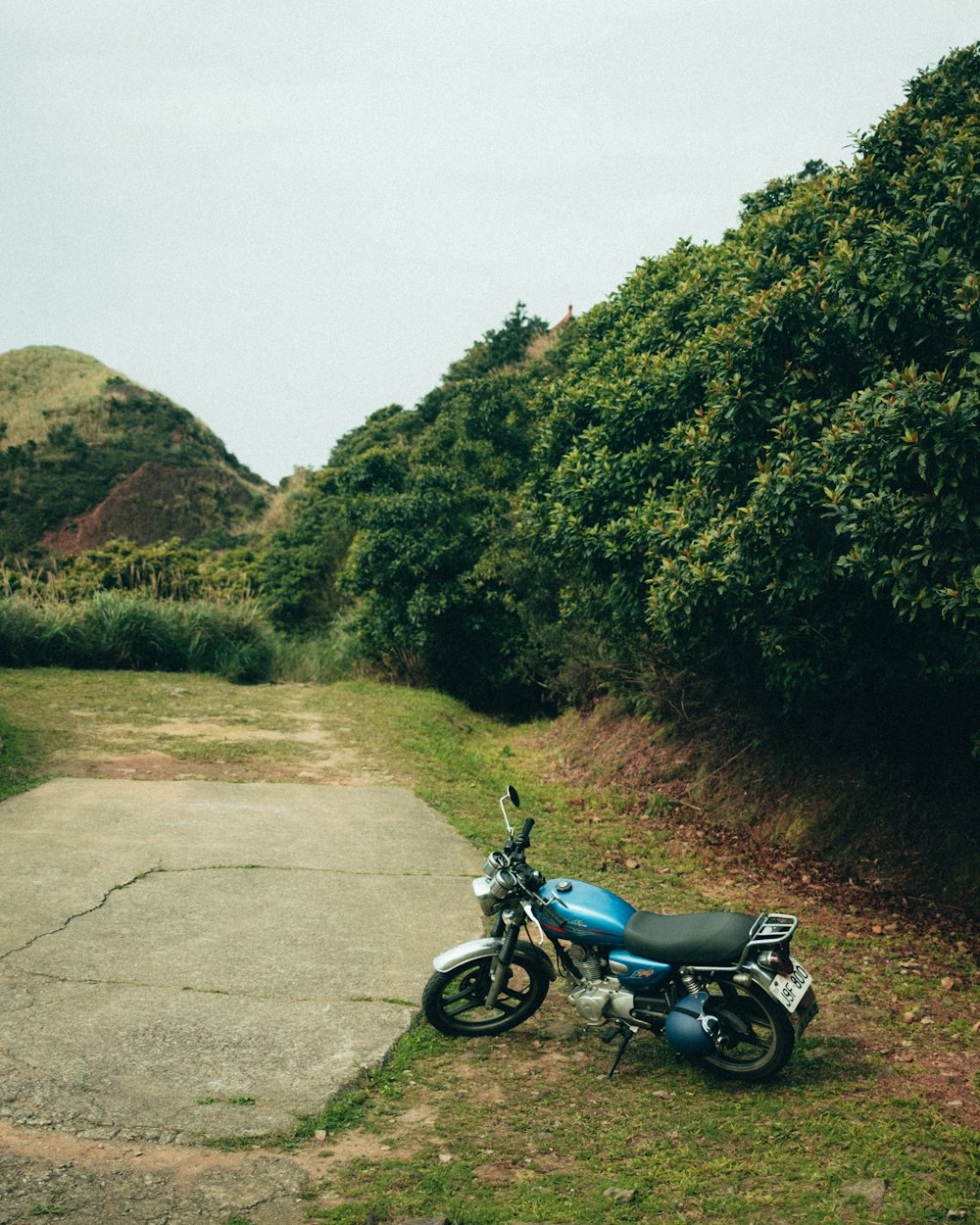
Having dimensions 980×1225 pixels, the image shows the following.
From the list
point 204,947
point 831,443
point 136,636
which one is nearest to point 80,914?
point 204,947

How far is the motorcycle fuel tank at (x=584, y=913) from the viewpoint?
4.87m

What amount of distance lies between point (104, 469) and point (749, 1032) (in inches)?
1919

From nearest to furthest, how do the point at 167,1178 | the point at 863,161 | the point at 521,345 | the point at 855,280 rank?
the point at 167,1178
the point at 855,280
the point at 863,161
the point at 521,345

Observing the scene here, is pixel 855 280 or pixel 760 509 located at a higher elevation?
pixel 855 280

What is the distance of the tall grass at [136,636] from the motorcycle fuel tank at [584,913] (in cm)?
1409

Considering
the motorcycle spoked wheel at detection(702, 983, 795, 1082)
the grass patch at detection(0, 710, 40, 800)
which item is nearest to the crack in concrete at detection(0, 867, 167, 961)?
the grass patch at detection(0, 710, 40, 800)

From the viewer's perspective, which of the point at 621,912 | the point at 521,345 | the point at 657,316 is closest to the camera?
the point at 621,912

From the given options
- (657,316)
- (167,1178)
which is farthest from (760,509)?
(167,1178)

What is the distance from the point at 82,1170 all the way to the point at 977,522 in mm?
5281

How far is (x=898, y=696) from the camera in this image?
875cm

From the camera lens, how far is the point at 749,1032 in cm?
472

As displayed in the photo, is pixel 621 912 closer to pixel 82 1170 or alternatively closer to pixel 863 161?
pixel 82 1170

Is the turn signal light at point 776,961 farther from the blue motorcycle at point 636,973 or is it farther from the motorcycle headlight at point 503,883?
the motorcycle headlight at point 503,883

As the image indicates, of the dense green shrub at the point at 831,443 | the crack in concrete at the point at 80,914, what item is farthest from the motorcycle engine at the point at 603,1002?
the crack in concrete at the point at 80,914
